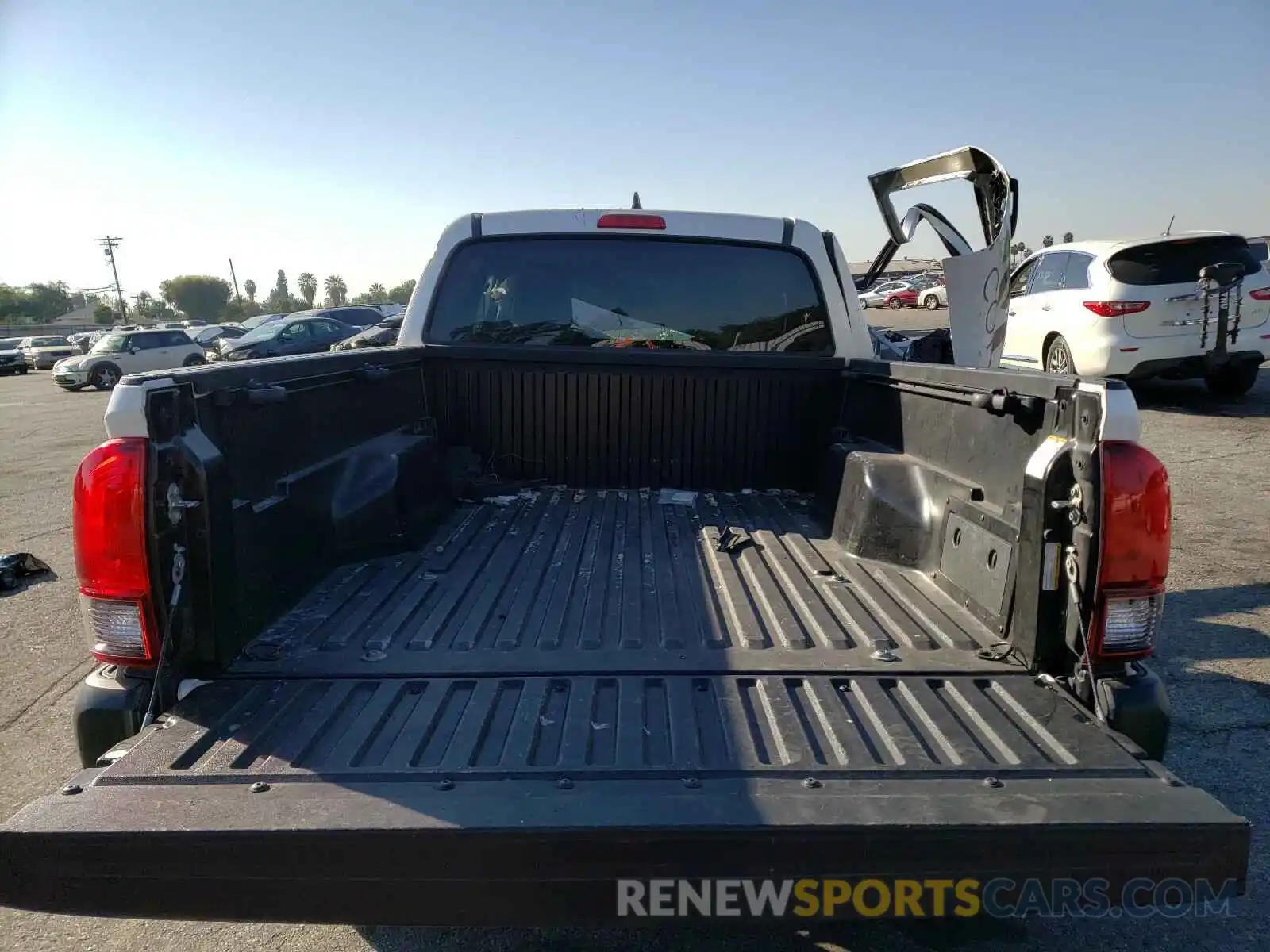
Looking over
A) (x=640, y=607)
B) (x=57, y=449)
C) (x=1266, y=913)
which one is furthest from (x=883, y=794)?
(x=57, y=449)

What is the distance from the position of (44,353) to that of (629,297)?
48188 mm

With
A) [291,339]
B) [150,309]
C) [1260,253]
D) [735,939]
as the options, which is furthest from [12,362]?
[150,309]

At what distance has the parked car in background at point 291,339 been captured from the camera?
23.9m

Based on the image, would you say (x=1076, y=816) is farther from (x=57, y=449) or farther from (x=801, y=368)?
(x=57, y=449)

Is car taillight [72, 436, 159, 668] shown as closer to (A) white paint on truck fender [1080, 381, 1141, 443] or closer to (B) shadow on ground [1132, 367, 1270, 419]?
(A) white paint on truck fender [1080, 381, 1141, 443]

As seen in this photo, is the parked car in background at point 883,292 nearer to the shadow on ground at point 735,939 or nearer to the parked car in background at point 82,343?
the parked car in background at point 82,343

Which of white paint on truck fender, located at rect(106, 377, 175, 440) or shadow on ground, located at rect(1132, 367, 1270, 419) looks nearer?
white paint on truck fender, located at rect(106, 377, 175, 440)

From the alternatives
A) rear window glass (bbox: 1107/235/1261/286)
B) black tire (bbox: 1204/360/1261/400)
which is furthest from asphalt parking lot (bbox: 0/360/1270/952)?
black tire (bbox: 1204/360/1261/400)

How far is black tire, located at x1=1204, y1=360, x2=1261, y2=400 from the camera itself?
454 inches

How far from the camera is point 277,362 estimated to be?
8.51 ft

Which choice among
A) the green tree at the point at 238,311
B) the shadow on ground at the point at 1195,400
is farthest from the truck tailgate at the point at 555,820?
the green tree at the point at 238,311

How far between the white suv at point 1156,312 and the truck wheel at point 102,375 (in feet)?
88.1

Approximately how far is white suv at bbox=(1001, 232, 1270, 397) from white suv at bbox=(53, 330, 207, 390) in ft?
84.2

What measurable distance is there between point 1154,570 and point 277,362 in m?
2.50
